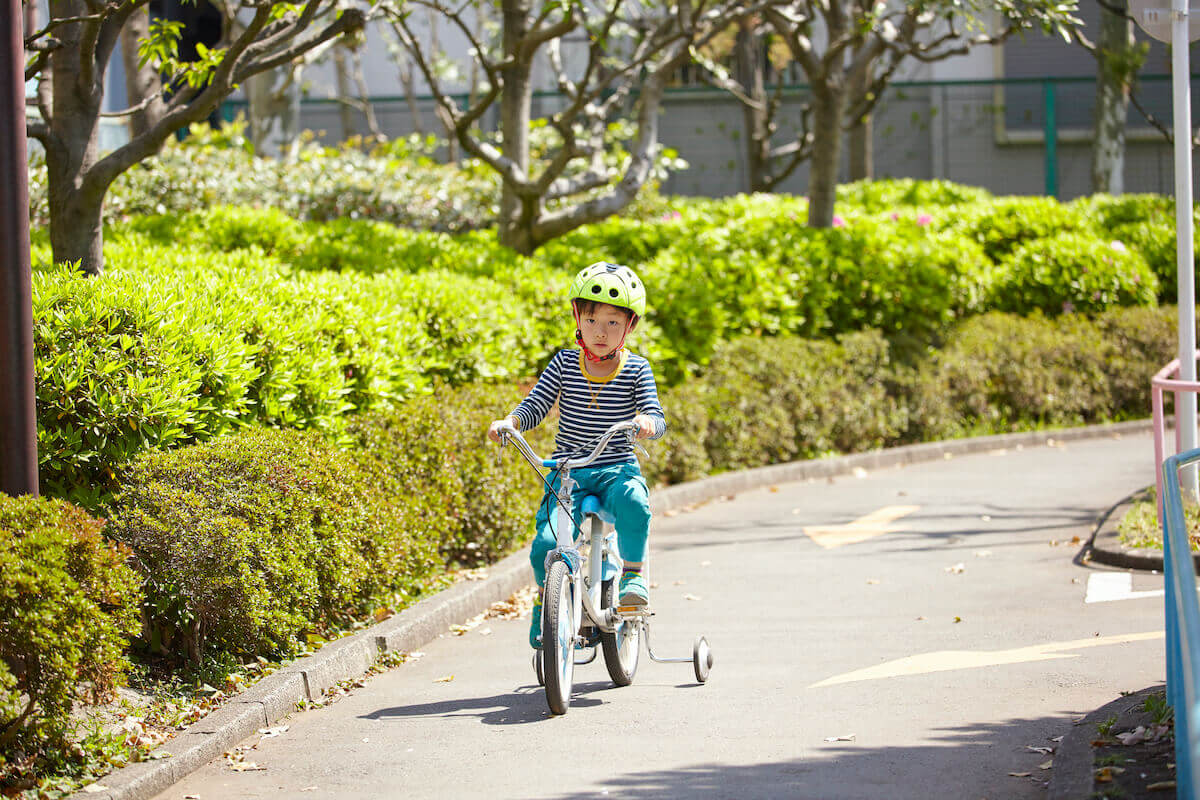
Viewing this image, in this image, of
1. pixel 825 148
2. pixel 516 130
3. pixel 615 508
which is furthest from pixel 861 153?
pixel 615 508

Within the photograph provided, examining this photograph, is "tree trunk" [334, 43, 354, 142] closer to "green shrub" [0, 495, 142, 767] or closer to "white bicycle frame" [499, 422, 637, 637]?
"white bicycle frame" [499, 422, 637, 637]

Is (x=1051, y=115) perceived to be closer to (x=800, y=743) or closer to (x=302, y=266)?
(x=302, y=266)

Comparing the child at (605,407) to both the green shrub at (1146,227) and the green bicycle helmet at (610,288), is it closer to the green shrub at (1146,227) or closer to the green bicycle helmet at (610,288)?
the green bicycle helmet at (610,288)

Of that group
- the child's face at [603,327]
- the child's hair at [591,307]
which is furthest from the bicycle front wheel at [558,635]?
the child's hair at [591,307]

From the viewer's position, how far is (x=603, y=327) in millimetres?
5730

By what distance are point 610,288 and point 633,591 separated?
4.02 feet

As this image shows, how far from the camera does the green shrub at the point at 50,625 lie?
4398 mm

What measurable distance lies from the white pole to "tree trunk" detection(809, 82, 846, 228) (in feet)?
19.5

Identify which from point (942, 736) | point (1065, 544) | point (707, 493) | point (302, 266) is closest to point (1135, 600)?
point (1065, 544)

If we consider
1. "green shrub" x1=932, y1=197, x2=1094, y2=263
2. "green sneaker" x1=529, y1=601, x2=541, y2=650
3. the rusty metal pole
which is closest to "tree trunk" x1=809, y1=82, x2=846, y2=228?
"green shrub" x1=932, y1=197, x2=1094, y2=263

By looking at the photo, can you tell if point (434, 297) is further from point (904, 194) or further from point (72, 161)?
point (904, 194)

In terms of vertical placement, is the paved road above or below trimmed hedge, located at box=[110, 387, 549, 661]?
below

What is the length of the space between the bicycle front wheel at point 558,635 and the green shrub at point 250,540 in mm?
1246

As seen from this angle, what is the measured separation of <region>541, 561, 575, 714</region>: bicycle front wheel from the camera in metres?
5.27
